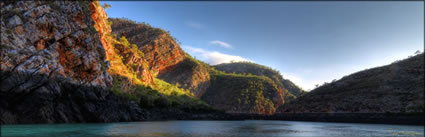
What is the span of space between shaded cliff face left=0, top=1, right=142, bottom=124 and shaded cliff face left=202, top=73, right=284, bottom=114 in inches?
3089

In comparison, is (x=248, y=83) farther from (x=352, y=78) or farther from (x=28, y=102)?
(x=28, y=102)

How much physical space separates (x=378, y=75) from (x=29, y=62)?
7974 cm

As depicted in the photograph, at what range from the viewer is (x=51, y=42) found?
1469 inches

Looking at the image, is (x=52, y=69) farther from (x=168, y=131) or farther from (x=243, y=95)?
(x=243, y=95)

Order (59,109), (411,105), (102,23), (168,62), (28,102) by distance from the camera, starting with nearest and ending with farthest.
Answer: (28,102) < (59,109) < (411,105) < (102,23) < (168,62)

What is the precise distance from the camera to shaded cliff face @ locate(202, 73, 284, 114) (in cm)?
12219

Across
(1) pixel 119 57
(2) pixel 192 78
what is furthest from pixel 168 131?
(2) pixel 192 78

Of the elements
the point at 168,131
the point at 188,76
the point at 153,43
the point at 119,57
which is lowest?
the point at 168,131

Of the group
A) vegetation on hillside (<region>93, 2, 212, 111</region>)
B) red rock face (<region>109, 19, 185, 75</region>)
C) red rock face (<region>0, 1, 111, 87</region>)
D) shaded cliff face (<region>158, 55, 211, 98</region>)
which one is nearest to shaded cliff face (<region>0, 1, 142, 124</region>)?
red rock face (<region>0, 1, 111, 87</region>)

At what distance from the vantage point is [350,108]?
58781 millimetres

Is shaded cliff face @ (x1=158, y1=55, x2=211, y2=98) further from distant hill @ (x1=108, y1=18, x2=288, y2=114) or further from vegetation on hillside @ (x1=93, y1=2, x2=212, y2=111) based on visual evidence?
vegetation on hillside @ (x1=93, y1=2, x2=212, y2=111)

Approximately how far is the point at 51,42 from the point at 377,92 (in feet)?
242

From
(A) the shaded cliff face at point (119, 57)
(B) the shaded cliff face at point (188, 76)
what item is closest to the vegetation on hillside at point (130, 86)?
(A) the shaded cliff face at point (119, 57)

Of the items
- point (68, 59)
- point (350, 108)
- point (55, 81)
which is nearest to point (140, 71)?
point (68, 59)
